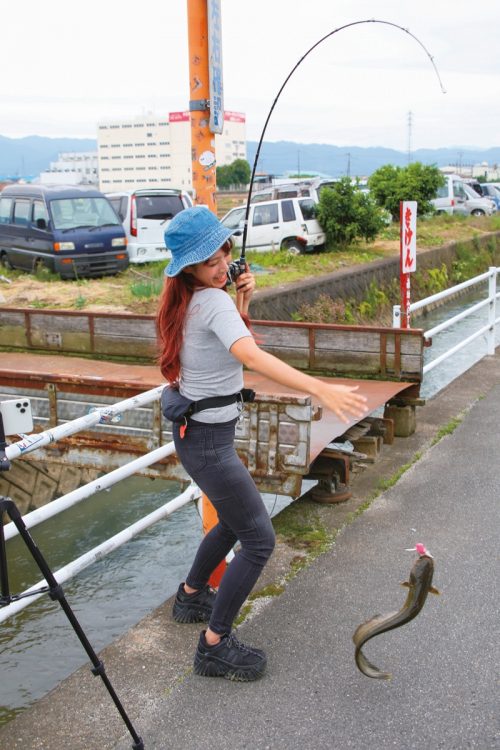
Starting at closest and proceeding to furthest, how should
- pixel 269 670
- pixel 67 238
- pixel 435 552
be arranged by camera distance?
1. pixel 269 670
2. pixel 435 552
3. pixel 67 238

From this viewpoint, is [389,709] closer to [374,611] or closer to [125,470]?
[374,611]

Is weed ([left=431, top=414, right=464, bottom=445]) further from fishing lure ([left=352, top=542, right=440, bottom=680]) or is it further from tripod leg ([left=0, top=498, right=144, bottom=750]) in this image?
tripod leg ([left=0, top=498, right=144, bottom=750])

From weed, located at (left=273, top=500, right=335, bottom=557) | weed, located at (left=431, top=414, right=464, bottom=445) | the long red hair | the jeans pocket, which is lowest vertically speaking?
weed, located at (left=431, top=414, right=464, bottom=445)

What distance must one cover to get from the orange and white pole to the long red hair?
962mm

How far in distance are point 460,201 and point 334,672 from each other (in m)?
34.0

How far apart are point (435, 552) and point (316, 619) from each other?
109 centimetres

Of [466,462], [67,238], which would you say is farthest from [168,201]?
[466,462]

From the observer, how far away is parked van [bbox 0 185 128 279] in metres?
16.3

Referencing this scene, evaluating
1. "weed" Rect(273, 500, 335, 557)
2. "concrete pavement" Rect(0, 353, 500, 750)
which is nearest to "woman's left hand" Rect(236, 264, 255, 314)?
"concrete pavement" Rect(0, 353, 500, 750)

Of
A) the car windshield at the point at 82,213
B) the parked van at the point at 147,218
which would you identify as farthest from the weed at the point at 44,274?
the parked van at the point at 147,218

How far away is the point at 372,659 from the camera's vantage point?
357 centimetres

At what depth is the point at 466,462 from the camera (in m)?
6.41

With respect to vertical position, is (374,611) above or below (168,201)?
below

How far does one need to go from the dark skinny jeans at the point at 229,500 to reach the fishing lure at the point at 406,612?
0.49m
